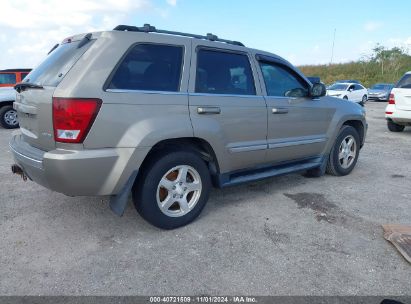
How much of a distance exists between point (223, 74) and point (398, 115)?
286 inches

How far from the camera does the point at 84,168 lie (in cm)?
281

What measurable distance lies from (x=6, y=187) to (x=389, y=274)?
177 inches

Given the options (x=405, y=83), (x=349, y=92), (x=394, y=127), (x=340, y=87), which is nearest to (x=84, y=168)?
(x=405, y=83)

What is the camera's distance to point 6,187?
15.2ft

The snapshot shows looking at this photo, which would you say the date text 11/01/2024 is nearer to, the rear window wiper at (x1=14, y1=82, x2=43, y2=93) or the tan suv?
the tan suv

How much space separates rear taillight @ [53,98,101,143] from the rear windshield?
0.94ft

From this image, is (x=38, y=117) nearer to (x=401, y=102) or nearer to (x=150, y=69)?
(x=150, y=69)

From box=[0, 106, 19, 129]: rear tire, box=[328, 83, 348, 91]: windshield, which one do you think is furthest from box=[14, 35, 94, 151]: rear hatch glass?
box=[328, 83, 348, 91]: windshield

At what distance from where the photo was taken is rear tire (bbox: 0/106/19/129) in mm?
10039

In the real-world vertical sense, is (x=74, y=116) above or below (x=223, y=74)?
below

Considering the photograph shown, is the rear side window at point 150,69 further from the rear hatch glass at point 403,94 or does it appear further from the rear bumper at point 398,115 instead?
the rear bumper at point 398,115

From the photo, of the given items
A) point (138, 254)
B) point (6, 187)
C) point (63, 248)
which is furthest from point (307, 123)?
point (6, 187)

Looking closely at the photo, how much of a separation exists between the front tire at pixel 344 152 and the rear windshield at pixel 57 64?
3692 millimetres

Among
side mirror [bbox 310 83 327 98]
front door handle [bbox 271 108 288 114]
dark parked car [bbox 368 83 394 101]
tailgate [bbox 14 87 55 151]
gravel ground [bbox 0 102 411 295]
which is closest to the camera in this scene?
gravel ground [bbox 0 102 411 295]
